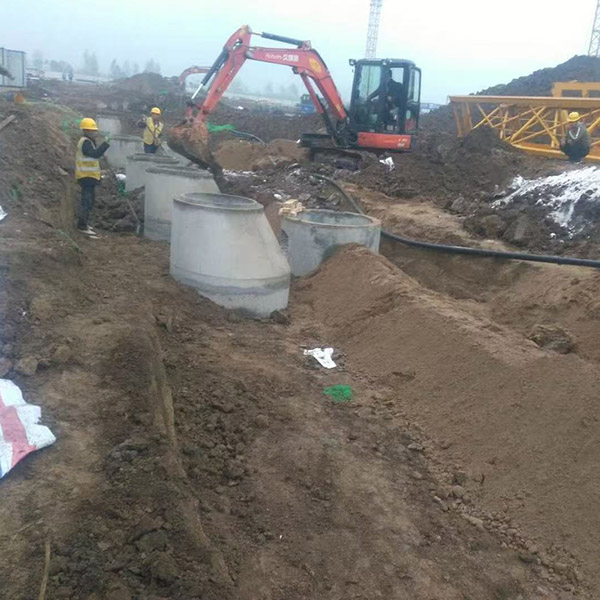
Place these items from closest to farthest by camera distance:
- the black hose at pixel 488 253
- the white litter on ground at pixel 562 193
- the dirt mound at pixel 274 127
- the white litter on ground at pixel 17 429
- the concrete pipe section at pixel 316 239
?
1. the white litter on ground at pixel 17 429
2. the black hose at pixel 488 253
3. the concrete pipe section at pixel 316 239
4. the white litter on ground at pixel 562 193
5. the dirt mound at pixel 274 127

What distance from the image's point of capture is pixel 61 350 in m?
4.72

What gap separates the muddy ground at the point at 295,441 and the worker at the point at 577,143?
18.3 feet

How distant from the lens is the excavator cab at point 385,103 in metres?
15.4

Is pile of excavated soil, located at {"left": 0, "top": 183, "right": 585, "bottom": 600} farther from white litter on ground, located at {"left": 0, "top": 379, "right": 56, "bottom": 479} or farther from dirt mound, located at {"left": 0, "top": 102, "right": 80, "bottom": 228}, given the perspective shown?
dirt mound, located at {"left": 0, "top": 102, "right": 80, "bottom": 228}

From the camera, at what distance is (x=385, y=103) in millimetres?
15820

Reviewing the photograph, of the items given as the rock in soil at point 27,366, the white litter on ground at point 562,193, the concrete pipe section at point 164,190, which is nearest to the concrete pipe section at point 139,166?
the concrete pipe section at point 164,190

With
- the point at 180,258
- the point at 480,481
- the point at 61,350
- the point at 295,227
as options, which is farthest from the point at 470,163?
the point at 61,350

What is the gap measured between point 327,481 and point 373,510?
43 cm

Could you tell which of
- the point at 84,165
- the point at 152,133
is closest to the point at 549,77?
the point at 152,133

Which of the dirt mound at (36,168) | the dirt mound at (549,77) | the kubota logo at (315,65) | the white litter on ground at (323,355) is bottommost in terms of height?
the white litter on ground at (323,355)

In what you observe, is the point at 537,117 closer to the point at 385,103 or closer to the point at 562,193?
the point at 385,103

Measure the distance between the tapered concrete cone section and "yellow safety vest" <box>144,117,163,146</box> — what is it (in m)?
2.27

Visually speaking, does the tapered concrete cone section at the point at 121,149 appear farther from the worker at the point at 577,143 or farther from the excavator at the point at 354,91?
the worker at the point at 577,143

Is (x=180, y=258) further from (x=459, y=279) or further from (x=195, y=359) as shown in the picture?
(x=459, y=279)
